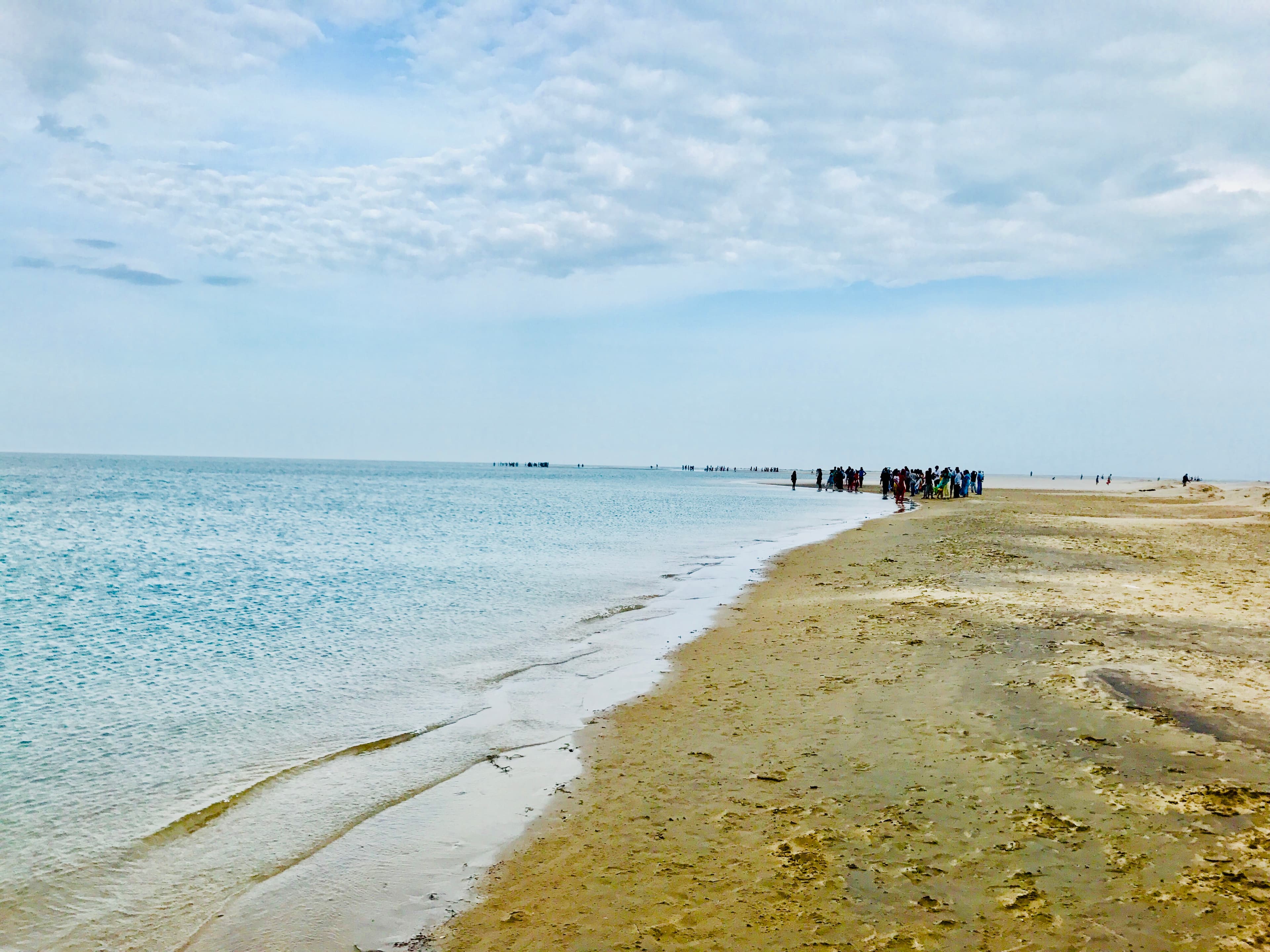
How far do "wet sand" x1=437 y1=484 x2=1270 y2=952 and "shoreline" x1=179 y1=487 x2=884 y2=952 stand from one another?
0.29m

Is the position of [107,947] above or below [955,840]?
below

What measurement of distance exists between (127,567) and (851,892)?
26.5 metres

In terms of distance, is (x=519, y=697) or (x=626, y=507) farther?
(x=626, y=507)

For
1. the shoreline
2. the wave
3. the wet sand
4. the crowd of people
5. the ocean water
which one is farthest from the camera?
the crowd of people

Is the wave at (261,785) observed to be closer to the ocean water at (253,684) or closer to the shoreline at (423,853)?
the ocean water at (253,684)

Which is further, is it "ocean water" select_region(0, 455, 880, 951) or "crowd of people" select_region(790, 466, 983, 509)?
"crowd of people" select_region(790, 466, 983, 509)

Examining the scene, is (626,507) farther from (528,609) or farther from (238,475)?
(238,475)

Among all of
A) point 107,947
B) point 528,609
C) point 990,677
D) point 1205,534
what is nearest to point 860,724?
point 990,677

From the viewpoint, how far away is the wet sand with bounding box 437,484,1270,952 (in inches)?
181

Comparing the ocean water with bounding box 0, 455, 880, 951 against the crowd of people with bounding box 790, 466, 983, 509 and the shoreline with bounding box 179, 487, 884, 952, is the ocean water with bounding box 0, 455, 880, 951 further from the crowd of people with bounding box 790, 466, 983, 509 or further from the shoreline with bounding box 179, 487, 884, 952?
the crowd of people with bounding box 790, 466, 983, 509

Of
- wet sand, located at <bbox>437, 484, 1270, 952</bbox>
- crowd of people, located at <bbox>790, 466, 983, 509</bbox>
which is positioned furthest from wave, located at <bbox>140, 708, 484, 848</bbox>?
crowd of people, located at <bbox>790, 466, 983, 509</bbox>

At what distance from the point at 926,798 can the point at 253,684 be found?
31.7 ft

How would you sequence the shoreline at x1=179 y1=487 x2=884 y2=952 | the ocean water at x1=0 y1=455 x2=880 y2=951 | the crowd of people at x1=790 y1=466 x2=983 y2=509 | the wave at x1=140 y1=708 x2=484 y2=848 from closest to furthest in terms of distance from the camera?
1. the shoreline at x1=179 y1=487 x2=884 y2=952
2. the ocean water at x1=0 y1=455 x2=880 y2=951
3. the wave at x1=140 y1=708 x2=484 y2=848
4. the crowd of people at x1=790 y1=466 x2=983 y2=509

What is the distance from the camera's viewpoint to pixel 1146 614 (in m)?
12.9
